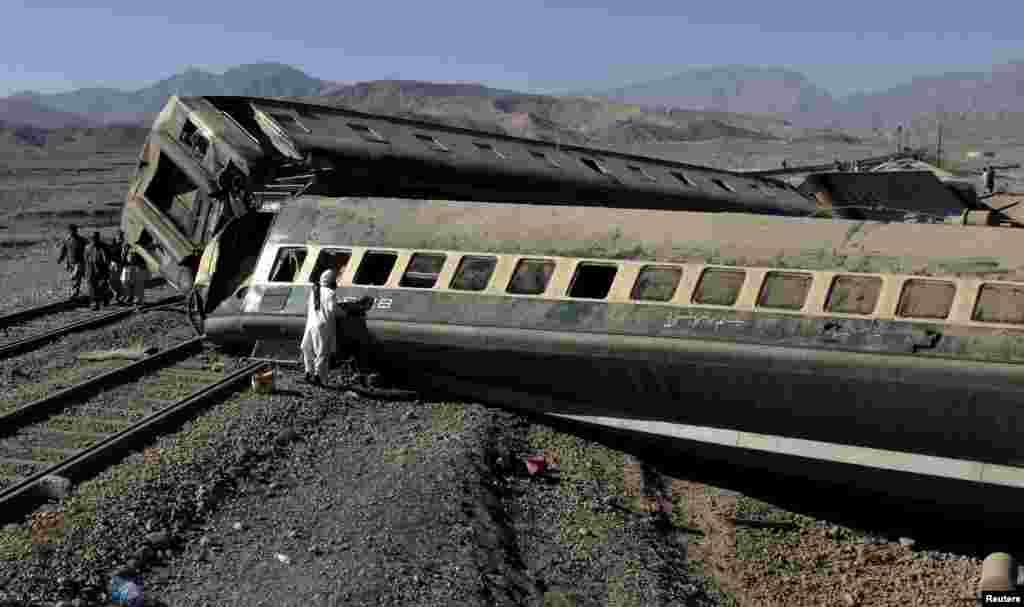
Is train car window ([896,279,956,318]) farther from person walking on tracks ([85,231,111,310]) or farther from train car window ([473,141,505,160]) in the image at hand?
person walking on tracks ([85,231,111,310])

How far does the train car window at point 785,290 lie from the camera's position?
480 inches

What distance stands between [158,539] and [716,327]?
6.75m

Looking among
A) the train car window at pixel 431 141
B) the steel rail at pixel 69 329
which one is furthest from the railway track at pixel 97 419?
the train car window at pixel 431 141

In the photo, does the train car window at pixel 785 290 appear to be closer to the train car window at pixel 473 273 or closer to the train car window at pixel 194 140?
the train car window at pixel 473 273

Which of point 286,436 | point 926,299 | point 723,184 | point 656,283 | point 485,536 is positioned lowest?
point 286,436

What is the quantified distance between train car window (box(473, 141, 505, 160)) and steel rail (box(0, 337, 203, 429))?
10.8 m

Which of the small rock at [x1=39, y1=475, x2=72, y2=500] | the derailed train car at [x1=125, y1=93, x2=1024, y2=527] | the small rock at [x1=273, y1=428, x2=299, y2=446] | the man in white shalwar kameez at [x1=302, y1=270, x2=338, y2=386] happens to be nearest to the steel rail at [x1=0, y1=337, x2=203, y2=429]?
the derailed train car at [x1=125, y1=93, x2=1024, y2=527]

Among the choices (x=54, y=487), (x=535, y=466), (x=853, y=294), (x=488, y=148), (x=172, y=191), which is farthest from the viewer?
(x=488, y=148)

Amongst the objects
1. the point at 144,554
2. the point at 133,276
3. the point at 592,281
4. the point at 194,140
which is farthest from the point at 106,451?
the point at 133,276

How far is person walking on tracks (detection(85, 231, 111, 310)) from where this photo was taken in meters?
21.8

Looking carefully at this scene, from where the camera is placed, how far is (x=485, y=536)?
10.4 m

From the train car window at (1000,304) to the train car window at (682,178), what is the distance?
18.9 metres

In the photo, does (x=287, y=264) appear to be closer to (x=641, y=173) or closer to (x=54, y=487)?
(x=54, y=487)

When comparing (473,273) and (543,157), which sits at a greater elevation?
(543,157)
